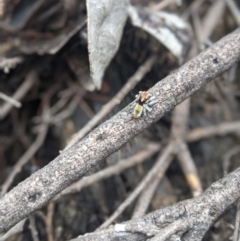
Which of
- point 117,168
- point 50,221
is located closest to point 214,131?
point 117,168

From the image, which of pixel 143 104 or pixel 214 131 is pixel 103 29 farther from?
pixel 214 131

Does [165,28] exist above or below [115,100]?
above

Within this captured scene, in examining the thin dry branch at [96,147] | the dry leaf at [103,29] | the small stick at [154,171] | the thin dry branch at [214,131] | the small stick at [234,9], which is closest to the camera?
the thin dry branch at [96,147]

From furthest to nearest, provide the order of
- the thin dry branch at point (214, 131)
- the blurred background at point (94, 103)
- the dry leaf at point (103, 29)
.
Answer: the thin dry branch at point (214, 131) < the blurred background at point (94, 103) < the dry leaf at point (103, 29)

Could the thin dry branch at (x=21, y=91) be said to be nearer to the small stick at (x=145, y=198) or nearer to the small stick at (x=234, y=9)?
the small stick at (x=145, y=198)

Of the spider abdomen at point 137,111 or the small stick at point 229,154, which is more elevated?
the spider abdomen at point 137,111

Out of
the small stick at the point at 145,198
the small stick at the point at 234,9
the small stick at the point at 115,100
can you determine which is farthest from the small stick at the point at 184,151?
the small stick at the point at 234,9

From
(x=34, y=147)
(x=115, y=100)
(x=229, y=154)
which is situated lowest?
(x=229, y=154)
